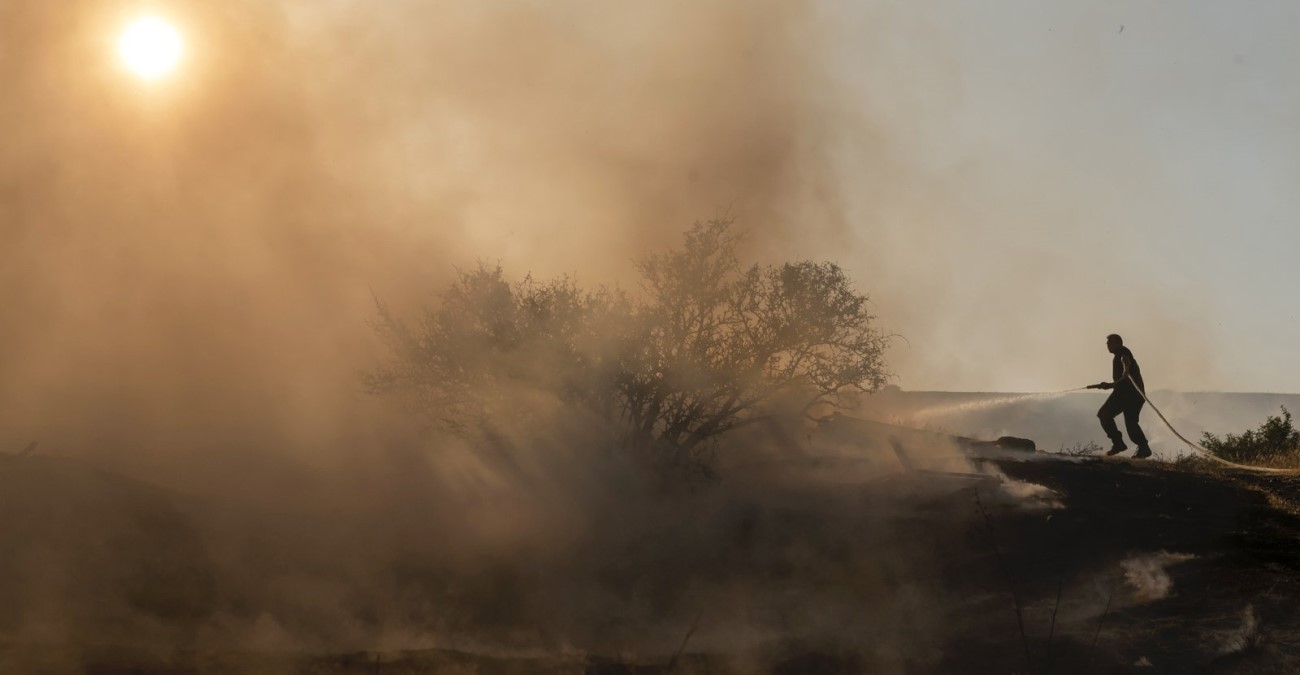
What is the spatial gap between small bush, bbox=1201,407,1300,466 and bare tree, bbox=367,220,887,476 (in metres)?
7.48

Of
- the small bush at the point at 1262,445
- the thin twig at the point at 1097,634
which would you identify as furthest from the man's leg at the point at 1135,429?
the thin twig at the point at 1097,634

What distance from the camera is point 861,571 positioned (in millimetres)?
14203

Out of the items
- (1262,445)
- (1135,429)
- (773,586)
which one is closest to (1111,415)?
(1135,429)

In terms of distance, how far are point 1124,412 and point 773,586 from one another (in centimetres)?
932

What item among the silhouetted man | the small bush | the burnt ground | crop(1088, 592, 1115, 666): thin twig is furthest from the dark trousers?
crop(1088, 592, 1115, 666): thin twig

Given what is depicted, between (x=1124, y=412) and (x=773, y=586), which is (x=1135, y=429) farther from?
(x=773, y=586)

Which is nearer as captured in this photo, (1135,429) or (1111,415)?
(1135,429)

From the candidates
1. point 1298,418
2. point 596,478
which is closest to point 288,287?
point 596,478

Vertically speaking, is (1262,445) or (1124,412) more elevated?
(1124,412)

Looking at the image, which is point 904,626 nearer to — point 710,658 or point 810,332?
point 710,658

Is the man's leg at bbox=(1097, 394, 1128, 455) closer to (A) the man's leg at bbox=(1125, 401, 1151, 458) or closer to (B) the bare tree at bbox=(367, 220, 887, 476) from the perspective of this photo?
(A) the man's leg at bbox=(1125, 401, 1151, 458)

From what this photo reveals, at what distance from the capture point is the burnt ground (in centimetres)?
1238

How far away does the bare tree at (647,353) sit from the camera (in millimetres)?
18016

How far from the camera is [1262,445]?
790 inches
